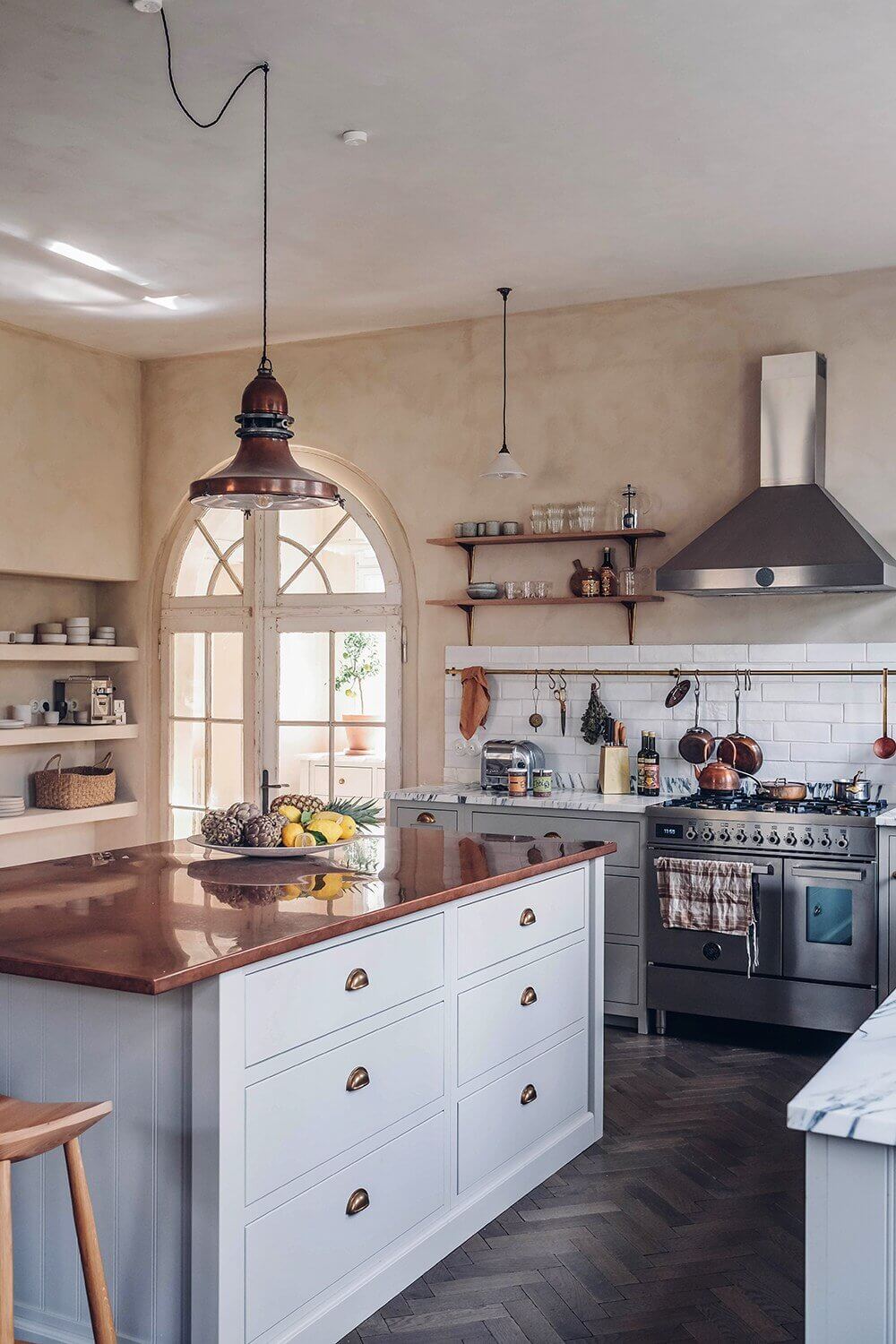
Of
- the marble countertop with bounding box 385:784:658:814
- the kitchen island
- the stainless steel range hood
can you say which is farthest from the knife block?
the kitchen island

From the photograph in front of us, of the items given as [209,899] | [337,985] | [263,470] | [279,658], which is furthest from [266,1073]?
[279,658]

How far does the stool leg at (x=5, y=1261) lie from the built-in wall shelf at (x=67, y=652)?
4486 millimetres

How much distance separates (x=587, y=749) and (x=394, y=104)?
305cm

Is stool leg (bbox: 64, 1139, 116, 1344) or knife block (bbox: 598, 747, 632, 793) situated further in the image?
knife block (bbox: 598, 747, 632, 793)

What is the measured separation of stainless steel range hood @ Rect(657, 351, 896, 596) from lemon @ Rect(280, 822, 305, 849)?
2.23 metres

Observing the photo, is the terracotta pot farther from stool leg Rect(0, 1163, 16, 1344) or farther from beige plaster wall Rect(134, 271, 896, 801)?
stool leg Rect(0, 1163, 16, 1344)

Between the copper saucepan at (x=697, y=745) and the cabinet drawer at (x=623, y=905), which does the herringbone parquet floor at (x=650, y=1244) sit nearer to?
the cabinet drawer at (x=623, y=905)

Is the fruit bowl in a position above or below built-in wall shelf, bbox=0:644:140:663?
below

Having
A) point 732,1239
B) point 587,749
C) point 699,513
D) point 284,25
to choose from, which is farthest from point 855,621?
point 284,25

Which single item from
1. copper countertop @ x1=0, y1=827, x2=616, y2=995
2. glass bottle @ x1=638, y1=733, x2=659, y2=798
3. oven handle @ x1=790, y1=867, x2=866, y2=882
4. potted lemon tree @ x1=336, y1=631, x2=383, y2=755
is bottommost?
oven handle @ x1=790, y1=867, x2=866, y2=882

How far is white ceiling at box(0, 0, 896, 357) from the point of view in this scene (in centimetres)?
330

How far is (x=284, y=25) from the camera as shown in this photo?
3.28m

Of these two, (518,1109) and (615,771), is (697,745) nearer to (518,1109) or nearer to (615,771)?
(615,771)

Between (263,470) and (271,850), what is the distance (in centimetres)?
104
